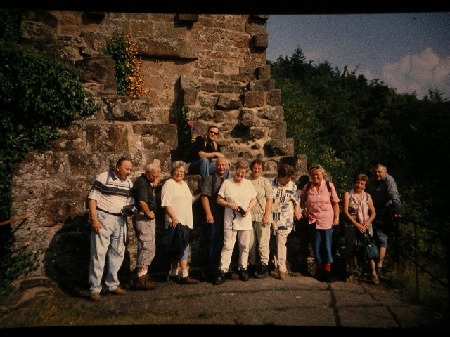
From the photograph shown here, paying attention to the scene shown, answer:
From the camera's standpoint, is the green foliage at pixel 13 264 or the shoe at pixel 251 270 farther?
the shoe at pixel 251 270

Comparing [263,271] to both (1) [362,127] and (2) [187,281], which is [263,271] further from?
(1) [362,127]

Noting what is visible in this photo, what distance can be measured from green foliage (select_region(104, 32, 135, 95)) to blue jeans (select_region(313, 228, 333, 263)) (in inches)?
210

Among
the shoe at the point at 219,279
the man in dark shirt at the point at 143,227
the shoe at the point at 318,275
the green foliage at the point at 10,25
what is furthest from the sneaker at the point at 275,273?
the green foliage at the point at 10,25

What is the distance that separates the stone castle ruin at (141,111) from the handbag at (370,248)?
1649mm

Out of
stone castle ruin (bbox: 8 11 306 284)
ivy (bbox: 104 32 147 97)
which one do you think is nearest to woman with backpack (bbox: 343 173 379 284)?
stone castle ruin (bbox: 8 11 306 284)

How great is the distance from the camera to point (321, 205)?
4.88 m

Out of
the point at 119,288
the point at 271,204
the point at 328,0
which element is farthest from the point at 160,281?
the point at 328,0

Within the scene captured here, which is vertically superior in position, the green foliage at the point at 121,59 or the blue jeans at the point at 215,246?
the green foliage at the point at 121,59

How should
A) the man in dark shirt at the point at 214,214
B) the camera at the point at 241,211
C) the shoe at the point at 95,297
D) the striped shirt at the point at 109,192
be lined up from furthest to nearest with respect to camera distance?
the man in dark shirt at the point at 214,214 → the camera at the point at 241,211 → the striped shirt at the point at 109,192 → the shoe at the point at 95,297

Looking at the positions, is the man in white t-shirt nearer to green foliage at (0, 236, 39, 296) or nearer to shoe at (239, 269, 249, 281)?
shoe at (239, 269, 249, 281)

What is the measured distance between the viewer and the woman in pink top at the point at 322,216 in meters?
4.82

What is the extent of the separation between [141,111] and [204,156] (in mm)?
1266

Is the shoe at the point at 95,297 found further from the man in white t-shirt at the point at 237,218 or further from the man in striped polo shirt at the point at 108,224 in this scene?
the man in white t-shirt at the point at 237,218

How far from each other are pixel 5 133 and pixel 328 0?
4.29m
